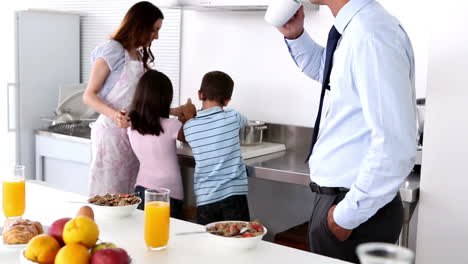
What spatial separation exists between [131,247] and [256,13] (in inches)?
80.2

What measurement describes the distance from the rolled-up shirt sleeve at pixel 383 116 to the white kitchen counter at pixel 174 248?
230mm

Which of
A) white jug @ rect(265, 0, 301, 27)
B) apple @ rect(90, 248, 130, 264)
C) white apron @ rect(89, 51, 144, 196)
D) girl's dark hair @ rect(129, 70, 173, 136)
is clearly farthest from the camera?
white apron @ rect(89, 51, 144, 196)

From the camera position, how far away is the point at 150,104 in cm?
255

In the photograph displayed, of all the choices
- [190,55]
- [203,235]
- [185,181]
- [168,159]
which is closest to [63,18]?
[190,55]

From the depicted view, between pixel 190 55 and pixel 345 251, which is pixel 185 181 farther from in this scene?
pixel 345 251

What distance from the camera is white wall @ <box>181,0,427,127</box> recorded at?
3025mm

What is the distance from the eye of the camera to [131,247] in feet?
4.64

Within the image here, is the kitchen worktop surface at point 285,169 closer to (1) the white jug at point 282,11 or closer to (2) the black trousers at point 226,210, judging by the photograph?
A: (2) the black trousers at point 226,210

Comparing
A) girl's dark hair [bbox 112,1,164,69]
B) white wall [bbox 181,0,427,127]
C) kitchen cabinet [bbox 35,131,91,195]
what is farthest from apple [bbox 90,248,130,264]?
kitchen cabinet [bbox 35,131,91,195]

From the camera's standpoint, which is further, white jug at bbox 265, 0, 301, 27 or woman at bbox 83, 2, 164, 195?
woman at bbox 83, 2, 164, 195

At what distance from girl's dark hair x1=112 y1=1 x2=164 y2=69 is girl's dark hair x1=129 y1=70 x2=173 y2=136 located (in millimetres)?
196

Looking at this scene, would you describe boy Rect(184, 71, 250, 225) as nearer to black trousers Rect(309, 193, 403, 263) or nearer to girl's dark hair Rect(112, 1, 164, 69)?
girl's dark hair Rect(112, 1, 164, 69)

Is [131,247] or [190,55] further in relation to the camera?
[190,55]

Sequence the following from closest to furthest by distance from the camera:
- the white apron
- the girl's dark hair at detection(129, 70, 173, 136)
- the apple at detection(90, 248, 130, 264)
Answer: the apple at detection(90, 248, 130, 264)
the girl's dark hair at detection(129, 70, 173, 136)
the white apron
